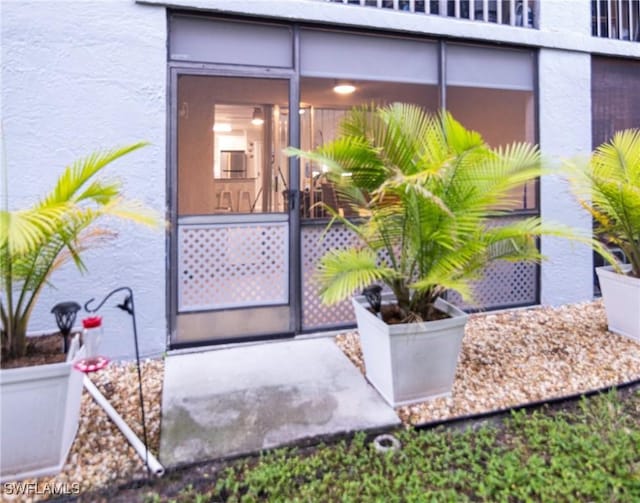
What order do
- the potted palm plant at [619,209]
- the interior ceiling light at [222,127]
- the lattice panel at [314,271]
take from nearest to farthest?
the potted palm plant at [619,209], the lattice panel at [314,271], the interior ceiling light at [222,127]

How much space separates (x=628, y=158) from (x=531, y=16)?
1.84m

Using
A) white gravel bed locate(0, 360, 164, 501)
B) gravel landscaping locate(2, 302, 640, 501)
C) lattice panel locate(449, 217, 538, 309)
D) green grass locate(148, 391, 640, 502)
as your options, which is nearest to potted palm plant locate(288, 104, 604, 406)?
gravel landscaping locate(2, 302, 640, 501)

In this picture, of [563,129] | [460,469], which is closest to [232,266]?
[460,469]

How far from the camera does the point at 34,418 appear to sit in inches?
73.9

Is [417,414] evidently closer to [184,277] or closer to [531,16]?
[184,277]

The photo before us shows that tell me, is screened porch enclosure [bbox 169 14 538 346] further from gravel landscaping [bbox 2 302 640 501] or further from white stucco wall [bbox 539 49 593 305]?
gravel landscaping [bbox 2 302 640 501]

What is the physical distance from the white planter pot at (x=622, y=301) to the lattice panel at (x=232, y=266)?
8.89ft

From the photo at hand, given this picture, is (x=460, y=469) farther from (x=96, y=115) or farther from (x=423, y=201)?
(x=96, y=115)

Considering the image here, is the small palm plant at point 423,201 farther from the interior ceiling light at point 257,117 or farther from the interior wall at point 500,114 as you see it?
the interior ceiling light at point 257,117

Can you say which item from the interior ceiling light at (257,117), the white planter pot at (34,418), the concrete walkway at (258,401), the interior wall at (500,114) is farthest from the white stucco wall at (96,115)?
the interior wall at (500,114)

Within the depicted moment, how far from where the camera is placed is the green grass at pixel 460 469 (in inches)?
70.9

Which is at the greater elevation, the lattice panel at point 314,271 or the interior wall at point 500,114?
the interior wall at point 500,114

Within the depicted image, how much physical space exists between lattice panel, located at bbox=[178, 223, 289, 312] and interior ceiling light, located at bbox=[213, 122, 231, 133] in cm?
216

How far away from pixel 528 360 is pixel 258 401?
1.97m
